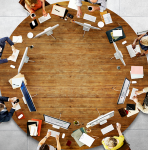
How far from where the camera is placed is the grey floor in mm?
3748

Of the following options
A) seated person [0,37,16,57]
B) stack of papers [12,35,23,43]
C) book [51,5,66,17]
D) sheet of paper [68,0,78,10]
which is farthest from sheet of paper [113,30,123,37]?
seated person [0,37,16,57]

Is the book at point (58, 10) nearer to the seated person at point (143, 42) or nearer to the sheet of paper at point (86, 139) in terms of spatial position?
the seated person at point (143, 42)

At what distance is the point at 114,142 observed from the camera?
273 cm

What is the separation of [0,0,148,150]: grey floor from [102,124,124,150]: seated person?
0.89 metres

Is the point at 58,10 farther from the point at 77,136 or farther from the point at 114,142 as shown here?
the point at 114,142

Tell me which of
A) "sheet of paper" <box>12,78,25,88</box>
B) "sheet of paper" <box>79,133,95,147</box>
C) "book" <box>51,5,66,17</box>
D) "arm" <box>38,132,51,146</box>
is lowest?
"sheet of paper" <box>79,133,95,147</box>

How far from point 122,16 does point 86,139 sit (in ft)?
10.5

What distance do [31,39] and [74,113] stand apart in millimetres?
1801

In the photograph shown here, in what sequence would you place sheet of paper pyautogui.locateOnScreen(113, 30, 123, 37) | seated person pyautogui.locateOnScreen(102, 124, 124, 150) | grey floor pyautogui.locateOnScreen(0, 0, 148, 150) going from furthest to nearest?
1. grey floor pyautogui.locateOnScreen(0, 0, 148, 150)
2. sheet of paper pyautogui.locateOnScreen(113, 30, 123, 37)
3. seated person pyautogui.locateOnScreen(102, 124, 124, 150)

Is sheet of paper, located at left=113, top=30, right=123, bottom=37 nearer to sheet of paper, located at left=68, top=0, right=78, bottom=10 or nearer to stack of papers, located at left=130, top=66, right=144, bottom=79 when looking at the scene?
stack of papers, located at left=130, top=66, right=144, bottom=79

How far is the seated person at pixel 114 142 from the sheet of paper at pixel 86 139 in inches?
10.4

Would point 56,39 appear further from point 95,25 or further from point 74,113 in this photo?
point 74,113

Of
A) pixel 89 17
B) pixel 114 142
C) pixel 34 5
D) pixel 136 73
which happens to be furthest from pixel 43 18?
pixel 114 142

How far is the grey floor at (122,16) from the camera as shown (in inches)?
148
